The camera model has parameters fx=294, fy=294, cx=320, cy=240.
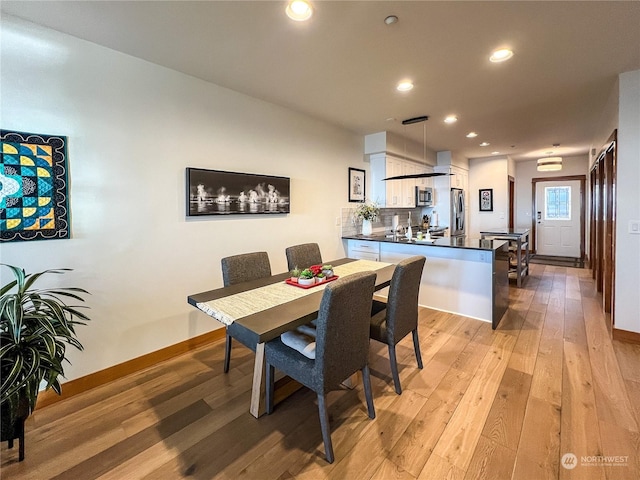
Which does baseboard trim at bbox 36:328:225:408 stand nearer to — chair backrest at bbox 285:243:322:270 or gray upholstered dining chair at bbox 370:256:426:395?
chair backrest at bbox 285:243:322:270

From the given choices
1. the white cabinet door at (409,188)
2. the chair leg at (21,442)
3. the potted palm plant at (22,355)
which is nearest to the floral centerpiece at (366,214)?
the white cabinet door at (409,188)

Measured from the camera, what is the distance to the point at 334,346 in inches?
62.6

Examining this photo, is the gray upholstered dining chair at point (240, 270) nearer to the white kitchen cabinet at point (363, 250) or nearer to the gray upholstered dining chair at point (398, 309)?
the gray upholstered dining chair at point (398, 309)

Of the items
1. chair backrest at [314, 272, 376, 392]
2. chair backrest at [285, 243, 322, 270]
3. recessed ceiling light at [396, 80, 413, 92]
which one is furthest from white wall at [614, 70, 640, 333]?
chair backrest at [285, 243, 322, 270]

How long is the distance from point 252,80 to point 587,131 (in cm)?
521

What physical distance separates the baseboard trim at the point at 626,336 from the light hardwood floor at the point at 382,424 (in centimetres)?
8

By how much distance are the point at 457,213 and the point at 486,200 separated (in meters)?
1.22

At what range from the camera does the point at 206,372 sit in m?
2.46

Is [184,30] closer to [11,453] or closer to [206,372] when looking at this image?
[206,372]

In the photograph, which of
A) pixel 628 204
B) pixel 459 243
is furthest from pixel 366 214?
pixel 628 204

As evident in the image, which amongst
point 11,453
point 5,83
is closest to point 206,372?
point 11,453

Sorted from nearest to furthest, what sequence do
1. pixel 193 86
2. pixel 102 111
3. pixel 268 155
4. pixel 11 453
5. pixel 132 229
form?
pixel 11 453, pixel 102 111, pixel 132 229, pixel 193 86, pixel 268 155

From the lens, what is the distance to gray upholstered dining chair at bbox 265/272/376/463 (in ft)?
5.00

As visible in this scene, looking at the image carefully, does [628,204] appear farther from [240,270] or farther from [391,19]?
[240,270]
